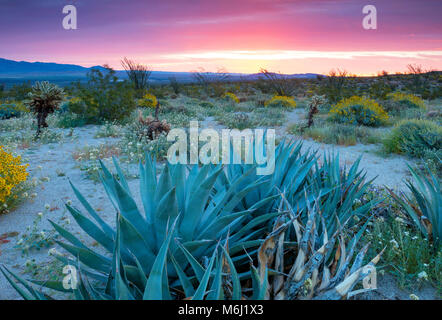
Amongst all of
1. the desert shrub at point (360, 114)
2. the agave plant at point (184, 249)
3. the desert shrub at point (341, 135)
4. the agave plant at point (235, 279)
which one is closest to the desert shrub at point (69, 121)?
the desert shrub at point (341, 135)

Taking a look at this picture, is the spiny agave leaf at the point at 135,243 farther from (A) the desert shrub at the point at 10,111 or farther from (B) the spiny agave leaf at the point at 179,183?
(A) the desert shrub at the point at 10,111

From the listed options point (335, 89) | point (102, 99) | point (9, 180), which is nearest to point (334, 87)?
point (335, 89)

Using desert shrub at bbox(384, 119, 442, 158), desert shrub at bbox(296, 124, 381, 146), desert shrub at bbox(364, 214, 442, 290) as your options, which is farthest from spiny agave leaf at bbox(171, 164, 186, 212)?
desert shrub at bbox(296, 124, 381, 146)

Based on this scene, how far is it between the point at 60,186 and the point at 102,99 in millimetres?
7027

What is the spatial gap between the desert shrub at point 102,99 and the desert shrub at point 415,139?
8.73 metres

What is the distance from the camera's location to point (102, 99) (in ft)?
37.0

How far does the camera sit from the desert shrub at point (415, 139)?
699 cm

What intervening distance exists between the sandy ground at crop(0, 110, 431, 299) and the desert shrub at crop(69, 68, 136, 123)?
2.70 m

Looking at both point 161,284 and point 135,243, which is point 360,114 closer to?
point 135,243

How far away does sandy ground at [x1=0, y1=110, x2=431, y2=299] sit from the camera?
121 inches

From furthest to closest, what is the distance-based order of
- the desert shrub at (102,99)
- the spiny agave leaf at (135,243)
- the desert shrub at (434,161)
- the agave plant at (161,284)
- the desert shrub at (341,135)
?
the desert shrub at (102,99) → the desert shrub at (341,135) → the desert shrub at (434,161) → the spiny agave leaf at (135,243) → the agave plant at (161,284)

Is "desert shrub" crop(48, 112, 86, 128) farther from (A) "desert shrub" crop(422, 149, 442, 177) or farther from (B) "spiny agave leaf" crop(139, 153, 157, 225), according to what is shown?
(A) "desert shrub" crop(422, 149, 442, 177)

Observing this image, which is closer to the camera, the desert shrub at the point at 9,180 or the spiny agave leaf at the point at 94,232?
the spiny agave leaf at the point at 94,232
